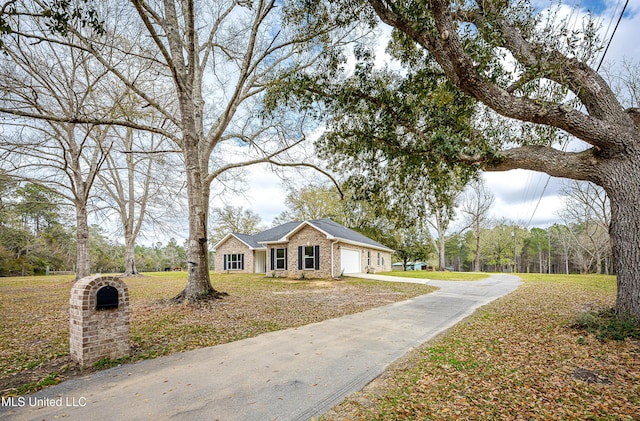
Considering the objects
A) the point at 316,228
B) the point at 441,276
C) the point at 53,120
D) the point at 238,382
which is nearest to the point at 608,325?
the point at 238,382

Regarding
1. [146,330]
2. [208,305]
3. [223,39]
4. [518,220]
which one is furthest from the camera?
[518,220]

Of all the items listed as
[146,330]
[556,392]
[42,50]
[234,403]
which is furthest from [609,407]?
[42,50]

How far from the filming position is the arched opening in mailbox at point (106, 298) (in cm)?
416

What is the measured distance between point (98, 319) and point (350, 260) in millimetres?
18051

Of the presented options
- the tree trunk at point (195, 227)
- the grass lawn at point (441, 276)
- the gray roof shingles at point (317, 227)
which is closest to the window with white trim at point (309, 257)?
the gray roof shingles at point (317, 227)

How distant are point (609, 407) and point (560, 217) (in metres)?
39.3

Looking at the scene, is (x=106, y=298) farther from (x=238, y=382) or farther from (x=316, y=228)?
(x=316, y=228)

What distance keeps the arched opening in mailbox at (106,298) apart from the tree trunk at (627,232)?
27.1 ft

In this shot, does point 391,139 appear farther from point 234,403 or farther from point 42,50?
point 42,50

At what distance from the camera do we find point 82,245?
15.1 metres

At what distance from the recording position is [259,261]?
2552cm

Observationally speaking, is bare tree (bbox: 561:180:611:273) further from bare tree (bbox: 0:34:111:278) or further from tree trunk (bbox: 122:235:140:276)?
tree trunk (bbox: 122:235:140:276)

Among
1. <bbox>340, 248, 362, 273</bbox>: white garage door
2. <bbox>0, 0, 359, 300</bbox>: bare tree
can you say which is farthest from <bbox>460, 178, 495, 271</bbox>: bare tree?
<bbox>0, 0, 359, 300</bbox>: bare tree

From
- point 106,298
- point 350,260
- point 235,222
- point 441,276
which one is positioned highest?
point 235,222
